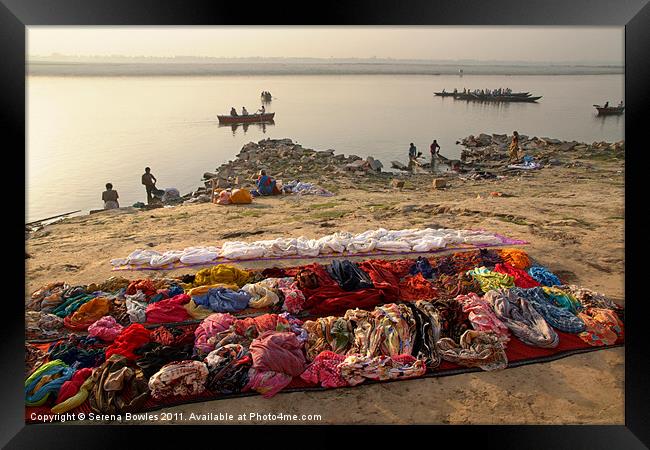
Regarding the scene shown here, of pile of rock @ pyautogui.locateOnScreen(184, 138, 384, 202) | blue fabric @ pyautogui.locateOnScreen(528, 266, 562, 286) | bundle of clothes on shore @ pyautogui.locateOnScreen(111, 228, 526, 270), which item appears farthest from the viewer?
pile of rock @ pyautogui.locateOnScreen(184, 138, 384, 202)

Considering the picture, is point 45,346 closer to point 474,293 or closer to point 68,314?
point 68,314

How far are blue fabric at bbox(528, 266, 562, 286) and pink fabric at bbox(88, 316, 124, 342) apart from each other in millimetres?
4992

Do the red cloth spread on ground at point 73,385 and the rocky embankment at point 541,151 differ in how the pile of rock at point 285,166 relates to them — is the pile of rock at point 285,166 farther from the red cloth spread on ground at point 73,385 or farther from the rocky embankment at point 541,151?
the red cloth spread on ground at point 73,385

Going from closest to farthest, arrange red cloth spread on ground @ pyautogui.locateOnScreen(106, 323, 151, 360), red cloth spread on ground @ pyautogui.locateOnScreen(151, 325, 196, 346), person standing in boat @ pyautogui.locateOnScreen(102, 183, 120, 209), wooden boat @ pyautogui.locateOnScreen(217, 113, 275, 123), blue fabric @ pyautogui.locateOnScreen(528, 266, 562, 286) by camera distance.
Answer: red cloth spread on ground @ pyautogui.locateOnScreen(106, 323, 151, 360), red cloth spread on ground @ pyautogui.locateOnScreen(151, 325, 196, 346), blue fabric @ pyautogui.locateOnScreen(528, 266, 562, 286), person standing in boat @ pyautogui.locateOnScreen(102, 183, 120, 209), wooden boat @ pyautogui.locateOnScreen(217, 113, 275, 123)

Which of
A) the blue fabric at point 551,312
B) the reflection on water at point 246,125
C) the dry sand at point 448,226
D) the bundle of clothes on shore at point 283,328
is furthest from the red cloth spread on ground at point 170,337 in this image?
the reflection on water at point 246,125

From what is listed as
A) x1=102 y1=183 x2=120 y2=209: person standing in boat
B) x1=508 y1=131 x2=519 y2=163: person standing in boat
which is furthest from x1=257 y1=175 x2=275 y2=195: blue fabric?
x1=508 y1=131 x2=519 y2=163: person standing in boat

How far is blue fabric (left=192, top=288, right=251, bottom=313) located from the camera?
5.86 meters

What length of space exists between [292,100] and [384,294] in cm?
2869

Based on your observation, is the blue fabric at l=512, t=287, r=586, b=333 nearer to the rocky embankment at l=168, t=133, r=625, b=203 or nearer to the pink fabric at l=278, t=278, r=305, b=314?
the pink fabric at l=278, t=278, r=305, b=314

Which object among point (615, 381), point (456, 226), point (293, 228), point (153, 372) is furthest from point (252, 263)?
point (615, 381)

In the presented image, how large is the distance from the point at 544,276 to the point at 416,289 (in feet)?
5.62

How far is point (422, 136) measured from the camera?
22766 mm

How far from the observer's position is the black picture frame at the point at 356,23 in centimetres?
367

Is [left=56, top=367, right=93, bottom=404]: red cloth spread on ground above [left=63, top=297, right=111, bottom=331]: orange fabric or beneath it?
beneath
